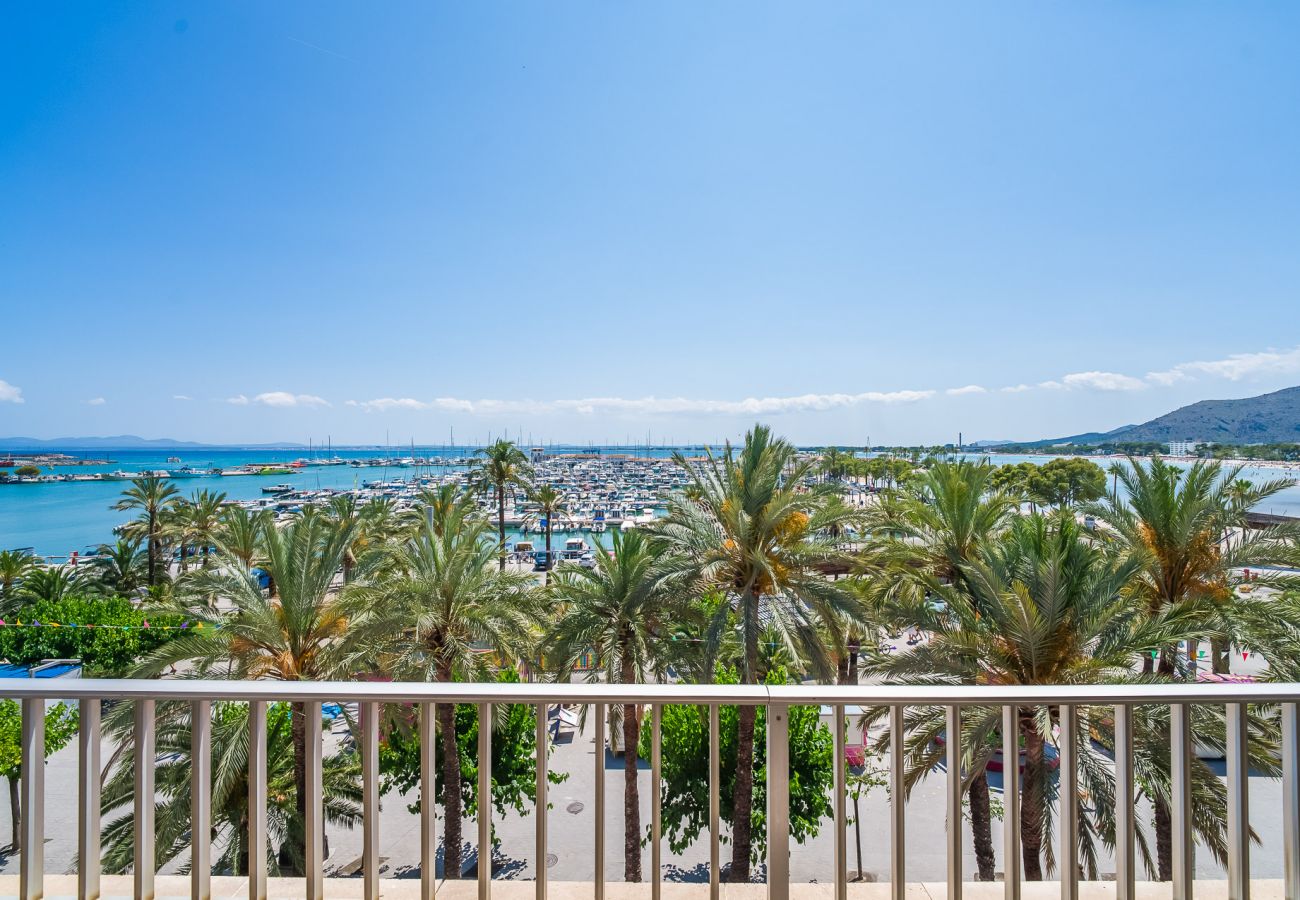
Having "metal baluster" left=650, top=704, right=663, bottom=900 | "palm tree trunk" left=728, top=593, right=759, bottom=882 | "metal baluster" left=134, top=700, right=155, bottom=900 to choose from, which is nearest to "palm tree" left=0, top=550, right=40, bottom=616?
"palm tree trunk" left=728, top=593, right=759, bottom=882

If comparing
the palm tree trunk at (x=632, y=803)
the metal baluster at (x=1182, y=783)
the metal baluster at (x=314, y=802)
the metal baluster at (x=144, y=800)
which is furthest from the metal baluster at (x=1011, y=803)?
the palm tree trunk at (x=632, y=803)

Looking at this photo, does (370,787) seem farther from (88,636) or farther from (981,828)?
(88,636)

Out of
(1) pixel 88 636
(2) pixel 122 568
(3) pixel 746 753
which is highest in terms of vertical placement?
(3) pixel 746 753

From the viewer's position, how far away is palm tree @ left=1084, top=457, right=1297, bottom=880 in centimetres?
907

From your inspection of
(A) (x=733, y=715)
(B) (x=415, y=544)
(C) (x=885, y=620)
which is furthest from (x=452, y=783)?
(C) (x=885, y=620)

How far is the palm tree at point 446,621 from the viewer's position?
9820 mm

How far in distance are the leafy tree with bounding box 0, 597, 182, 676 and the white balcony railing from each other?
800 inches

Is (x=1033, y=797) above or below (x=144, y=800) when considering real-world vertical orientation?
below

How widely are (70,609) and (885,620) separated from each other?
79.0 ft

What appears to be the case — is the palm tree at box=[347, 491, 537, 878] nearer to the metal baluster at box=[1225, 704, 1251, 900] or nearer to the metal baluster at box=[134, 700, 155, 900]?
the metal baluster at box=[134, 700, 155, 900]

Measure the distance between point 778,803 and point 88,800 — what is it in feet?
7.57

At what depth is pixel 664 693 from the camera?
1866mm

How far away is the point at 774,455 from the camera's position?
9.91 meters

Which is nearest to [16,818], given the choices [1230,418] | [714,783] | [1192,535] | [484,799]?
[484,799]
